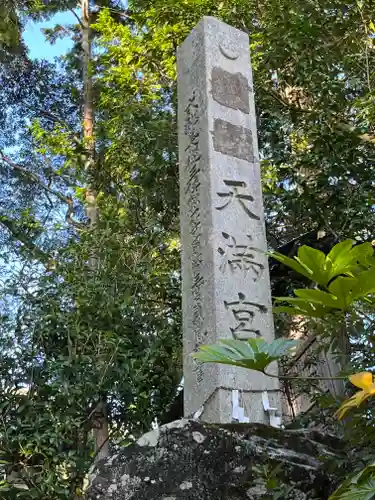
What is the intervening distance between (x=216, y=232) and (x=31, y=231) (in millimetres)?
3848

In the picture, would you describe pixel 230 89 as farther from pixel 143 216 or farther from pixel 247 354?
pixel 247 354

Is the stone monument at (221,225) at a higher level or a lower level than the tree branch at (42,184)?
lower

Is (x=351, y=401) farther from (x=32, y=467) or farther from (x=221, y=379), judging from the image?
(x=32, y=467)

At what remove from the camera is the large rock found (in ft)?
3.87

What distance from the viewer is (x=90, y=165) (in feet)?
24.8

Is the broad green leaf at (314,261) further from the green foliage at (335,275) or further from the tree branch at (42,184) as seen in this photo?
the tree branch at (42,184)

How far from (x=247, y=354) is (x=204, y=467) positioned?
0.96 ft

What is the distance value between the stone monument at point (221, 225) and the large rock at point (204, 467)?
1.66m

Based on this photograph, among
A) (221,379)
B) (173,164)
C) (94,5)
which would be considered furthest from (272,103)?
(94,5)

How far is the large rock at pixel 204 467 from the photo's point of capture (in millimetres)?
1181

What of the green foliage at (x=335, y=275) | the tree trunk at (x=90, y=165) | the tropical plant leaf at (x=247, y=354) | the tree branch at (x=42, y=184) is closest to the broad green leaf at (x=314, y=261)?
the green foliage at (x=335, y=275)

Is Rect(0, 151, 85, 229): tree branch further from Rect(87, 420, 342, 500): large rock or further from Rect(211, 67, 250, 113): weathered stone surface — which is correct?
Rect(87, 420, 342, 500): large rock

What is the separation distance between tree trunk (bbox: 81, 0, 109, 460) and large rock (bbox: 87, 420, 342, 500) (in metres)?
2.80

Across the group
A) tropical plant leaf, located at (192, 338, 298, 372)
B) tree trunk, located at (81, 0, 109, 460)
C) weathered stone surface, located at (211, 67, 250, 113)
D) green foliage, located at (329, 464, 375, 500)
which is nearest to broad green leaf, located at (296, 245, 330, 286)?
tropical plant leaf, located at (192, 338, 298, 372)
